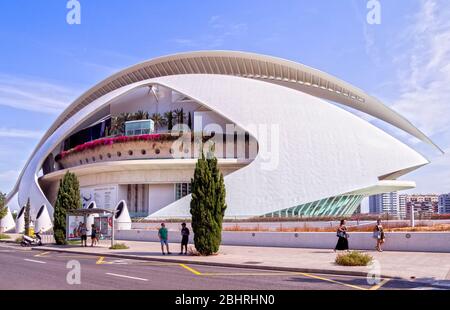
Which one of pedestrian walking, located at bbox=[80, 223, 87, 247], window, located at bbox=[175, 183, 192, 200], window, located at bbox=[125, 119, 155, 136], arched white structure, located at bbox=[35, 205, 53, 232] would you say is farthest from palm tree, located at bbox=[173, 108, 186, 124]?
pedestrian walking, located at bbox=[80, 223, 87, 247]

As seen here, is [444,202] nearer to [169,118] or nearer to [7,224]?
[169,118]

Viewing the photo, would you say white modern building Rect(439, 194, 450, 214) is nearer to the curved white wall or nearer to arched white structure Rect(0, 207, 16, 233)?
the curved white wall

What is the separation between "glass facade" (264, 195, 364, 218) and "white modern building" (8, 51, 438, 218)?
87 millimetres

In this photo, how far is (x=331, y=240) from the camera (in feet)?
73.9

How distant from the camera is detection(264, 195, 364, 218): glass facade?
35.8 metres

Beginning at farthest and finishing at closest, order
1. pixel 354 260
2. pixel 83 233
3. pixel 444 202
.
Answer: pixel 444 202 → pixel 83 233 → pixel 354 260

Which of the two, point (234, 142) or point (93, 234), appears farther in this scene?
point (234, 142)

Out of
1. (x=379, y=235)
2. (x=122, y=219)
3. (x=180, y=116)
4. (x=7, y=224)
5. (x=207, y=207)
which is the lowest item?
(x=7, y=224)

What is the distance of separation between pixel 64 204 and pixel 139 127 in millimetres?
15823

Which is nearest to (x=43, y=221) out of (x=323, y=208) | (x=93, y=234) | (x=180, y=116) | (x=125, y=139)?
(x=125, y=139)

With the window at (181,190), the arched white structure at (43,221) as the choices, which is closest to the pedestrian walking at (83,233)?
the window at (181,190)

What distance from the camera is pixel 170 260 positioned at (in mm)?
19031

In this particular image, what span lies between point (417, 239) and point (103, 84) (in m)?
42.6
